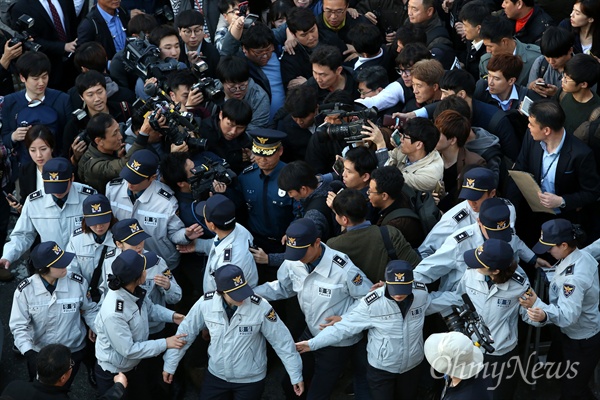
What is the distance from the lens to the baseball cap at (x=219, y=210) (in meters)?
6.62

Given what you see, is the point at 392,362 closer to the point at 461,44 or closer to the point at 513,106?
the point at 513,106

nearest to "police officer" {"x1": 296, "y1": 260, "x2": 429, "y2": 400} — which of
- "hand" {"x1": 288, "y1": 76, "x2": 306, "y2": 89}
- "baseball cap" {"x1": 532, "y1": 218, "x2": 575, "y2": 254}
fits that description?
"baseball cap" {"x1": 532, "y1": 218, "x2": 575, "y2": 254}

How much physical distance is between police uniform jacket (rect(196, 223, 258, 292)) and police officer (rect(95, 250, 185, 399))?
0.43 meters

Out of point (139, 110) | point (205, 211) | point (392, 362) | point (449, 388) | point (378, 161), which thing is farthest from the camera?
point (139, 110)

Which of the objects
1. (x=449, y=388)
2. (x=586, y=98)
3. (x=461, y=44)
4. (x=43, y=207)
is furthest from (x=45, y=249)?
(x=461, y=44)

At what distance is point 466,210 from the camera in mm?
6727

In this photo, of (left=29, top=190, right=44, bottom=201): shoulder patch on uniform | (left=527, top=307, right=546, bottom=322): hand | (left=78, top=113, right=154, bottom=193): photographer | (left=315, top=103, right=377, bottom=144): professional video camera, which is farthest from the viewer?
(left=78, top=113, right=154, bottom=193): photographer

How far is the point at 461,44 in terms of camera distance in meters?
9.75

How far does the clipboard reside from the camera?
7168 mm

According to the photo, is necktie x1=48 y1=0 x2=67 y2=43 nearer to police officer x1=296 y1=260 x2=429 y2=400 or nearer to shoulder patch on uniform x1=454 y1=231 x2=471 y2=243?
police officer x1=296 y1=260 x2=429 y2=400

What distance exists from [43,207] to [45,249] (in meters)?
0.91

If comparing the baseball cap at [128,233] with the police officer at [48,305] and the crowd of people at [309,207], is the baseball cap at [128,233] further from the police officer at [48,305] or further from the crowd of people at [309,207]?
the police officer at [48,305]

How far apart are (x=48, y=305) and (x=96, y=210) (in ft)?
2.72

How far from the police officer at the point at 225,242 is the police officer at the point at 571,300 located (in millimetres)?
2089
